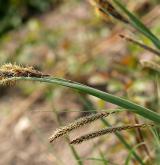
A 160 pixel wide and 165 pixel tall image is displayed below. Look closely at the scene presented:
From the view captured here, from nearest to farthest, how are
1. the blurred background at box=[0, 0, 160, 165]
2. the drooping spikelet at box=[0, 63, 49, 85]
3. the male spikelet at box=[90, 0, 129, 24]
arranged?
the drooping spikelet at box=[0, 63, 49, 85], the male spikelet at box=[90, 0, 129, 24], the blurred background at box=[0, 0, 160, 165]

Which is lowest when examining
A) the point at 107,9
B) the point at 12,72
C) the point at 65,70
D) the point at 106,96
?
the point at 106,96

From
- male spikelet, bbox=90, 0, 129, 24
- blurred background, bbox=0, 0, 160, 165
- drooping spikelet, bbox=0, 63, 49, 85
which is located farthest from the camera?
blurred background, bbox=0, 0, 160, 165

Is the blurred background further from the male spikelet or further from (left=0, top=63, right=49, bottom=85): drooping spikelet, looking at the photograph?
(left=0, top=63, right=49, bottom=85): drooping spikelet

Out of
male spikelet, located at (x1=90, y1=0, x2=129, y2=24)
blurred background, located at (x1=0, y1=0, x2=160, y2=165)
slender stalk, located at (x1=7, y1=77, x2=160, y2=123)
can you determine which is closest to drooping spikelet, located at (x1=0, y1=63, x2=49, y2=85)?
slender stalk, located at (x1=7, y1=77, x2=160, y2=123)

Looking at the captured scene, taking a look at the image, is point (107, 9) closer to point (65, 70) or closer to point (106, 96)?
point (106, 96)

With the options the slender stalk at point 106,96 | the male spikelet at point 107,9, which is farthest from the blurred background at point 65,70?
the slender stalk at point 106,96

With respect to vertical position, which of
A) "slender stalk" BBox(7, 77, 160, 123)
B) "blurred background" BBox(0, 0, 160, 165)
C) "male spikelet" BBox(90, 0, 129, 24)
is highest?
"blurred background" BBox(0, 0, 160, 165)

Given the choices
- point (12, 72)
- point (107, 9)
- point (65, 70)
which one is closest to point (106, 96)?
point (12, 72)

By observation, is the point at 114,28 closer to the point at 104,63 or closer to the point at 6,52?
the point at 104,63

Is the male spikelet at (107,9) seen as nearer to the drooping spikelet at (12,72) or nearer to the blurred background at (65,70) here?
the drooping spikelet at (12,72)
